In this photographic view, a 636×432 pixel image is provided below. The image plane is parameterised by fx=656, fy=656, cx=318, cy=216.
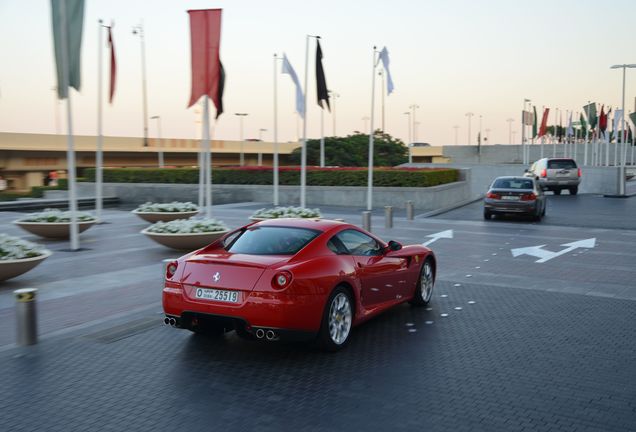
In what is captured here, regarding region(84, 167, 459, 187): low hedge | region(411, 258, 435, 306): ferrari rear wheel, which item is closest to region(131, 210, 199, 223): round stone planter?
region(84, 167, 459, 187): low hedge

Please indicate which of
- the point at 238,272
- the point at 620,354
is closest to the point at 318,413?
the point at 238,272

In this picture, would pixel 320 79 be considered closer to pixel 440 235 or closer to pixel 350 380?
pixel 440 235

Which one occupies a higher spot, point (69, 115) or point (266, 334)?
point (69, 115)

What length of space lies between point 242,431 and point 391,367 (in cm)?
205

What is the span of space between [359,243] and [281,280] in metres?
1.75

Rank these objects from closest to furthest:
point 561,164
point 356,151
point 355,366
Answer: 1. point 355,366
2. point 561,164
3. point 356,151

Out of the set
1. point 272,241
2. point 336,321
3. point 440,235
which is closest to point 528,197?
point 440,235

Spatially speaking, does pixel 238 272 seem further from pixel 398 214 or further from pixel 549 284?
pixel 398 214

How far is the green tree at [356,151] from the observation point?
7888cm

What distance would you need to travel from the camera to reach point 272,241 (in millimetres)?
7363

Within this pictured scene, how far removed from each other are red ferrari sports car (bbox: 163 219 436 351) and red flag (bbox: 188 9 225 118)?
10.7m

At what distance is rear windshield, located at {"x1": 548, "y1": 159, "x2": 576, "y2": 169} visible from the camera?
32969 millimetres

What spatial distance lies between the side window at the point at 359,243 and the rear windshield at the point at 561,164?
2753 centimetres

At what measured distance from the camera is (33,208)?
29250 mm
